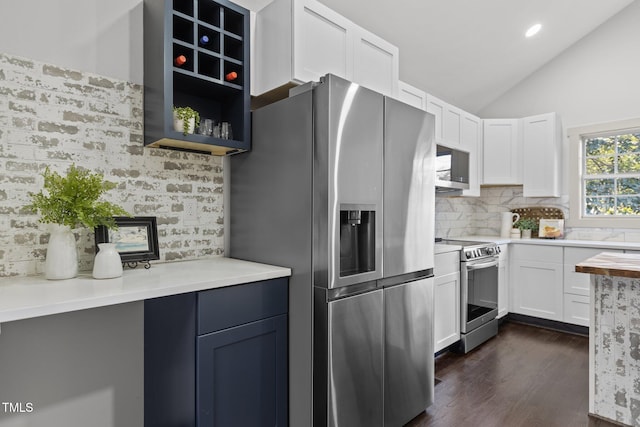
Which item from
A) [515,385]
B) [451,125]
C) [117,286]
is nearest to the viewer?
[117,286]

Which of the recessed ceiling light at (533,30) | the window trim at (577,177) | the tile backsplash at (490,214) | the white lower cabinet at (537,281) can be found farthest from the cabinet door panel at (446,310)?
the recessed ceiling light at (533,30)

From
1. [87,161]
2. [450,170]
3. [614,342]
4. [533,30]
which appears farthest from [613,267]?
[533,30]

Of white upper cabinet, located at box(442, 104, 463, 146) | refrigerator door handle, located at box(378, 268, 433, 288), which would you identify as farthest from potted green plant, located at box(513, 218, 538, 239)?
refrigerator door handle, located at box(378, 268, 433, 288)

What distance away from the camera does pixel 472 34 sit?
11.5 feet

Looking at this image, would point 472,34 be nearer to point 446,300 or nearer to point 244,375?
point 446,300

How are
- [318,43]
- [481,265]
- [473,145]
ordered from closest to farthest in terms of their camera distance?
[318,43], [481,265], [473,145]

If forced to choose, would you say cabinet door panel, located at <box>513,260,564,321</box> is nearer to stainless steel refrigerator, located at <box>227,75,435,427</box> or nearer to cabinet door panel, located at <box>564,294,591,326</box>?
cabinet door panel, located at <box>564,294,591,326</box>

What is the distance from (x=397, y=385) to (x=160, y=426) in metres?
1.24

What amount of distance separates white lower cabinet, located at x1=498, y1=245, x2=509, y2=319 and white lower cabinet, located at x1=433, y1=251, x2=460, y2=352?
101 cm

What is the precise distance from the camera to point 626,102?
3.95 m

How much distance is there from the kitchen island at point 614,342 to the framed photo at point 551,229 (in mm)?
2112

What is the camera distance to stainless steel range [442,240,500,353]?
3.13 meters

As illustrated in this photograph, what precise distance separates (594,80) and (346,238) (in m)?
4.18

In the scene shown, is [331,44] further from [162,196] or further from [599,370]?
[599,370]
